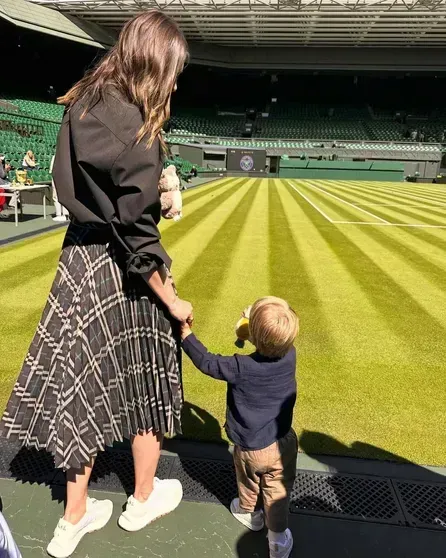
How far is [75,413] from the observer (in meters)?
1.97

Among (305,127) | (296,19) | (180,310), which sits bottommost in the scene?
(180,310)

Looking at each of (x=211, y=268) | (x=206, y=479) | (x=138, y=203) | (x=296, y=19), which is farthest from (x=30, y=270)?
(x=296, y=19)

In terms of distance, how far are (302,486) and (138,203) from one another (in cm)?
195

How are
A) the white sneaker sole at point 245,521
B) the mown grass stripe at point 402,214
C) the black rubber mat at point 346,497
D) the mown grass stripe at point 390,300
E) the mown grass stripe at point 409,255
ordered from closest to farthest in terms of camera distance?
the white sneaker sole at point 245,521 → the black rubber mat at point 346,497 → the mown grass stripe at point 390,300 → the mown grass stripe at point 409,255 → the mown grass stripe at point 402,214

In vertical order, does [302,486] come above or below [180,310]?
below

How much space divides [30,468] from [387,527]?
6.73ft

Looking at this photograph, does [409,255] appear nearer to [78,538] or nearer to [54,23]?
[78,538]

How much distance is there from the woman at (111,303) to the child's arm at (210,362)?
0.09m

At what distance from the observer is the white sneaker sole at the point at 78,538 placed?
201 cm

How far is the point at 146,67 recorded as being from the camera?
171 centimetres

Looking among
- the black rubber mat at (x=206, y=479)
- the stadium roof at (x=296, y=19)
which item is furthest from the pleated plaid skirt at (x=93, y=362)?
the stadium roof at (x=296, y=19)

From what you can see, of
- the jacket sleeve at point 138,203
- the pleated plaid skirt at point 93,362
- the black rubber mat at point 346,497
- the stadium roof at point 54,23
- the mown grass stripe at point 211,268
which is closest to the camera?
the jacket sleeve at point 138,203

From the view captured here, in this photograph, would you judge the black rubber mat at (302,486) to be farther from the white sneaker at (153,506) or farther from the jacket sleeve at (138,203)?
the jacket sleeve at (138,203)

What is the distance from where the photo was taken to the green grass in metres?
3.21
